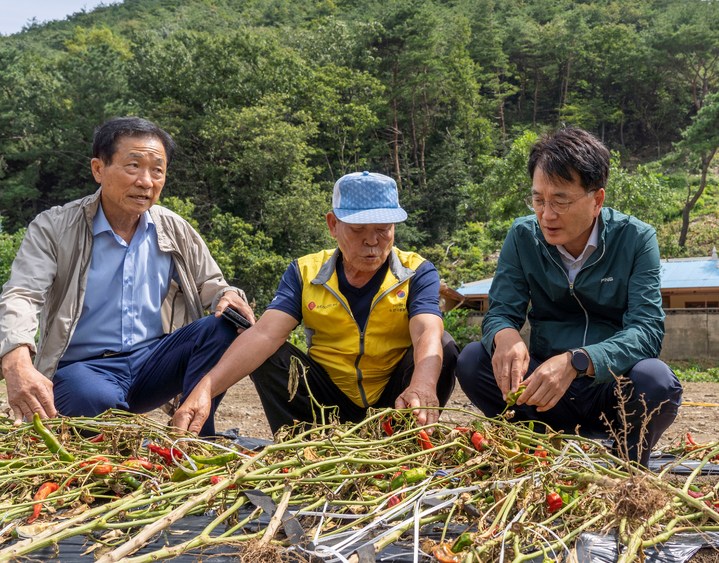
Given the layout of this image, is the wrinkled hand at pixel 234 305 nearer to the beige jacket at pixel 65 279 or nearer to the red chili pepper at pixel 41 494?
the beige jacket at pixel 65 279

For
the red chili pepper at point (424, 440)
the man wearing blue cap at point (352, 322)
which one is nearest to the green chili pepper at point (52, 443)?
the man wearing blue cap at point (352, 322)

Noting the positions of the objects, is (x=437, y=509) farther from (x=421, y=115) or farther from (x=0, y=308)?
(x=421, y=115)

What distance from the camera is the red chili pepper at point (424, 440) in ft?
7.18

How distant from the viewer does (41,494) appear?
6.38 feet

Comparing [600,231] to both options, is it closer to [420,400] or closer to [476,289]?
[420,400]

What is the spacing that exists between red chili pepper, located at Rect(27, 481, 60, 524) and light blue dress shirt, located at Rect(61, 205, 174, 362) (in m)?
1.38

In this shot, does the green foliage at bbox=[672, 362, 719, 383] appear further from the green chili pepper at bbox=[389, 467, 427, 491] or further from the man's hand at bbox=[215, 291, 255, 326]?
the green chili pepper at bbox=[389, 467, 427, 491]

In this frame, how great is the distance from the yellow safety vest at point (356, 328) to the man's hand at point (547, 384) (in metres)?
0.78

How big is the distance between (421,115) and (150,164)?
40.5 meters

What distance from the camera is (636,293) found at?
2949 millimetres

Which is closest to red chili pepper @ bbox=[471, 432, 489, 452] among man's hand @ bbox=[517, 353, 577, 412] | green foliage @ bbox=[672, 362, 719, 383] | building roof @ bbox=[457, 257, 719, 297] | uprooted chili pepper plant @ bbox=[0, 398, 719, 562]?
uprooted chili pepper plant @ bbox=[0, 398, 719, 562]

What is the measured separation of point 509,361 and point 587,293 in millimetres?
514

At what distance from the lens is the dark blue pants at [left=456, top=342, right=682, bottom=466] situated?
276 centimetres

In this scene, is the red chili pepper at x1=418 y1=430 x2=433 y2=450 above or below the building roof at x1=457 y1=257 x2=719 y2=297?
above
